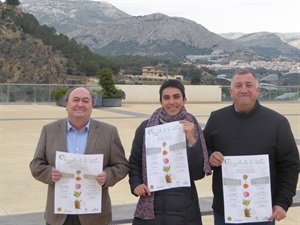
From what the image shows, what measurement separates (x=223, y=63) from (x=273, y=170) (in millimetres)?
78211

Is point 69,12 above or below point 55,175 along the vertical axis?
above

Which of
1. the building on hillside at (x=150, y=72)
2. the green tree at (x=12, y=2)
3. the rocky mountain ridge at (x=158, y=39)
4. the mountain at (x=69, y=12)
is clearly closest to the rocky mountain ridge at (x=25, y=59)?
the green tree at (x=12, y=2)

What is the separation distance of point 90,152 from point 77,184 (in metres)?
0.23

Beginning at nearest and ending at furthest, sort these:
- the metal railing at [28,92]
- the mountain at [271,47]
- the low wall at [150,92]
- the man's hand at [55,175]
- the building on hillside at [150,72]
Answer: the man's hand at [55,175]
the metal railing at [28,92]
the low wall at [150,92]
the building on hillside at [150,72]
the mountain at [271,47]

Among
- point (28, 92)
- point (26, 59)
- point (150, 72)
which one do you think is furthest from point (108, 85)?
point (26, 59)

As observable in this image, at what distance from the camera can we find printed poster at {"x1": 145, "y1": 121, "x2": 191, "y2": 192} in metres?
3.46

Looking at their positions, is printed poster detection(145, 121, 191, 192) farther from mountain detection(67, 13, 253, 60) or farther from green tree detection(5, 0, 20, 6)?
mountain detection(67, 13, 253, 60)

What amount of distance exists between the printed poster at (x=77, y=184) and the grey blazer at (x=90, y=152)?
67 millimetres

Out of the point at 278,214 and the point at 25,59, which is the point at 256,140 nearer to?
the point at 278,214

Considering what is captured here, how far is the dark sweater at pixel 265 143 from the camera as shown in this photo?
3496mm

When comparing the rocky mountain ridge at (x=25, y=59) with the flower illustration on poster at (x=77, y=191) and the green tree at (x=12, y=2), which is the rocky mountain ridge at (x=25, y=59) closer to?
the green tree at (x=12, y=2)

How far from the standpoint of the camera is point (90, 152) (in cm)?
353

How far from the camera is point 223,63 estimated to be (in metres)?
80.6

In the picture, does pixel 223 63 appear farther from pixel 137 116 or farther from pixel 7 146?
pixel 7 146
